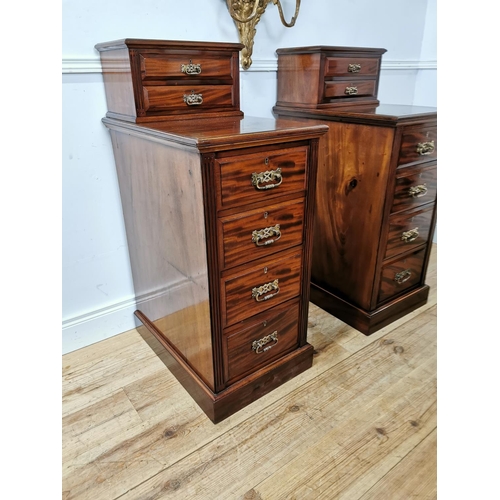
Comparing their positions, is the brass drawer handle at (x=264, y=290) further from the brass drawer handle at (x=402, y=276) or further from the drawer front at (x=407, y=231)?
the brass drawer handle at (x=402, y=276)

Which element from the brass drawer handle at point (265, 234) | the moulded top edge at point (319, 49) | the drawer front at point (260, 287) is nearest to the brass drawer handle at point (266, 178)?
the brass drawer handle at point (265, 234)

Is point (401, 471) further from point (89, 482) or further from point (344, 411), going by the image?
point (89, 482)

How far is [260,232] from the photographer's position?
3.63 ft

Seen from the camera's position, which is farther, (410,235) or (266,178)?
(410,235)

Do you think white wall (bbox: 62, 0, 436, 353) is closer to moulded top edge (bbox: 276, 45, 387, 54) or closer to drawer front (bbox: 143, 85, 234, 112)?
moulded top edge (bbox: 276, 45, 387, 54)

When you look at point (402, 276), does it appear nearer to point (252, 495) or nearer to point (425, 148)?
point (425, 148)

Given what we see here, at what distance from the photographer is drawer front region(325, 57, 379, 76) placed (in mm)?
1554

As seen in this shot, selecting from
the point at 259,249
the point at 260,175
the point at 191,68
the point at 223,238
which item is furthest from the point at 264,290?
the point at 191,68

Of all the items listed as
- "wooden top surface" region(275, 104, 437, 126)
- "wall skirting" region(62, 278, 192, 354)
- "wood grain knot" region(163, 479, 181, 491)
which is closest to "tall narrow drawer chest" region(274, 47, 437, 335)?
"wooden top surface" region(275, 104, 437, 126)

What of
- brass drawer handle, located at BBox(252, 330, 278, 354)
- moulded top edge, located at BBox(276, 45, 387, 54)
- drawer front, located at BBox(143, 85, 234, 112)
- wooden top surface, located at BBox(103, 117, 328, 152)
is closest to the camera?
wooden top surface, located at BBox(103, 117, 328, 152)

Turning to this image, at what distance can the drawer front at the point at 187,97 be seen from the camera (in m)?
1.16

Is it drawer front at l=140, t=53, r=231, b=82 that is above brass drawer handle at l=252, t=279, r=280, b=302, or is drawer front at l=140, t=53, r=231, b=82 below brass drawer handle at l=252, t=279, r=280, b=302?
above

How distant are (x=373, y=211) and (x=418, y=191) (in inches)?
8.2

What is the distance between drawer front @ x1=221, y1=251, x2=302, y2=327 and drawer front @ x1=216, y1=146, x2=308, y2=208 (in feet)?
0.70
